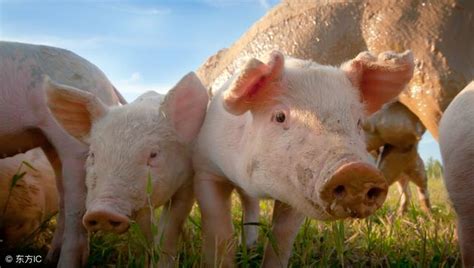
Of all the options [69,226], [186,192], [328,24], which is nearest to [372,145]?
[328,24]

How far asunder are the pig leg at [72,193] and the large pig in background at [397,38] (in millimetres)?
1720

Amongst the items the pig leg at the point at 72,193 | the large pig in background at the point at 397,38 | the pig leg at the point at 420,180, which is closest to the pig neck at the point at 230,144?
the pig leg at the point at 72,193

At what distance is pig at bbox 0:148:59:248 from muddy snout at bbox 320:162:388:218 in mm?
2117

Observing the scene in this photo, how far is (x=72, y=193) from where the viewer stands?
3131 mm

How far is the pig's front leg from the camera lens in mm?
2789

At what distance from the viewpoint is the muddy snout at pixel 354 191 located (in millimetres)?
1941

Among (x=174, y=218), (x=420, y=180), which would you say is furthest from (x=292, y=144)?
(x=420, y=180)

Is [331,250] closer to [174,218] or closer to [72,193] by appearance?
[174,218]

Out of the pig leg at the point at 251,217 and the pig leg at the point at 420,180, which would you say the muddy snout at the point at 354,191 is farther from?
the pig leg at the point at 420,180

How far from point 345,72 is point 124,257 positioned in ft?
4.98

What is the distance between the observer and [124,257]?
3318mm

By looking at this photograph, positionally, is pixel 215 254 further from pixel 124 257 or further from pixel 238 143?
pixel 124 257

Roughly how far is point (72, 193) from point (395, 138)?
9.88 ft

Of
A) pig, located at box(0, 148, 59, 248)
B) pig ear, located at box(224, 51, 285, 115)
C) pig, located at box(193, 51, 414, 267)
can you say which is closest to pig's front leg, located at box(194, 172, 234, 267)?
pig, located at box(193, 51, 414, 267)
